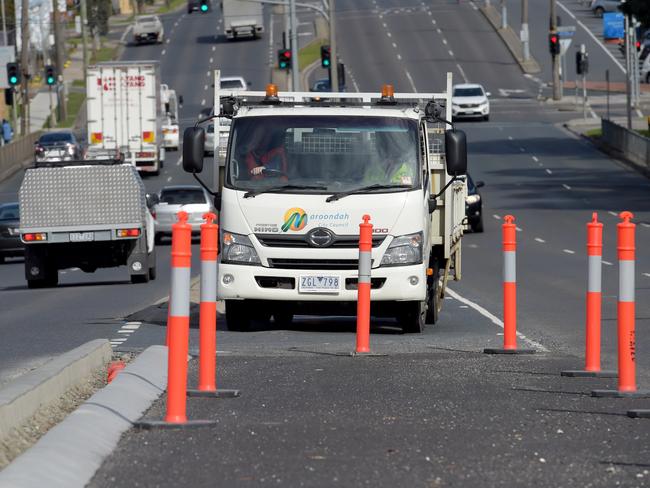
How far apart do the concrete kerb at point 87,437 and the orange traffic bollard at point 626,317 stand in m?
2.79

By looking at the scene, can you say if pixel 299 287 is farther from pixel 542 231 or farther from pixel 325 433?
pixel 542 231

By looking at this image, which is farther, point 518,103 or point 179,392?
point 518,103

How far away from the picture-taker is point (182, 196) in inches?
1640

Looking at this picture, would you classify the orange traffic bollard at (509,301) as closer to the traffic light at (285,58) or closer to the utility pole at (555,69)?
the traffic light at (285,58)

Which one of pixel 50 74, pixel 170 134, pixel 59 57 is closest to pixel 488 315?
pixel 170 134

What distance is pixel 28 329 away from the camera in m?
17.5

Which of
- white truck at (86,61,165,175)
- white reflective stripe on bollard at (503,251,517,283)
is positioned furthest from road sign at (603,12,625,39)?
white reflective stripe on bollard at (503,251,517,283)

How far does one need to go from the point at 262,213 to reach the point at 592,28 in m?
90.5

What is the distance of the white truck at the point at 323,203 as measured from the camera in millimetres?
15375

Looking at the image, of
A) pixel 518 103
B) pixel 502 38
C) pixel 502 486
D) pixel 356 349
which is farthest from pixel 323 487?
pixel 502 38

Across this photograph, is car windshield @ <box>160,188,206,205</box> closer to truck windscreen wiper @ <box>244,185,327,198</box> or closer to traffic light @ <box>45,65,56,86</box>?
traffic light @ <box>45,65,56,86</box>

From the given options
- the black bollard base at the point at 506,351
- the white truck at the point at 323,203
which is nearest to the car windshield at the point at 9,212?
the white truck at the point at 323,203

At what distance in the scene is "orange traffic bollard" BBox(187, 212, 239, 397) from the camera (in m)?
9.30

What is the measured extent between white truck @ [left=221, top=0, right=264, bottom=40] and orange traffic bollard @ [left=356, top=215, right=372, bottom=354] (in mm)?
86777
